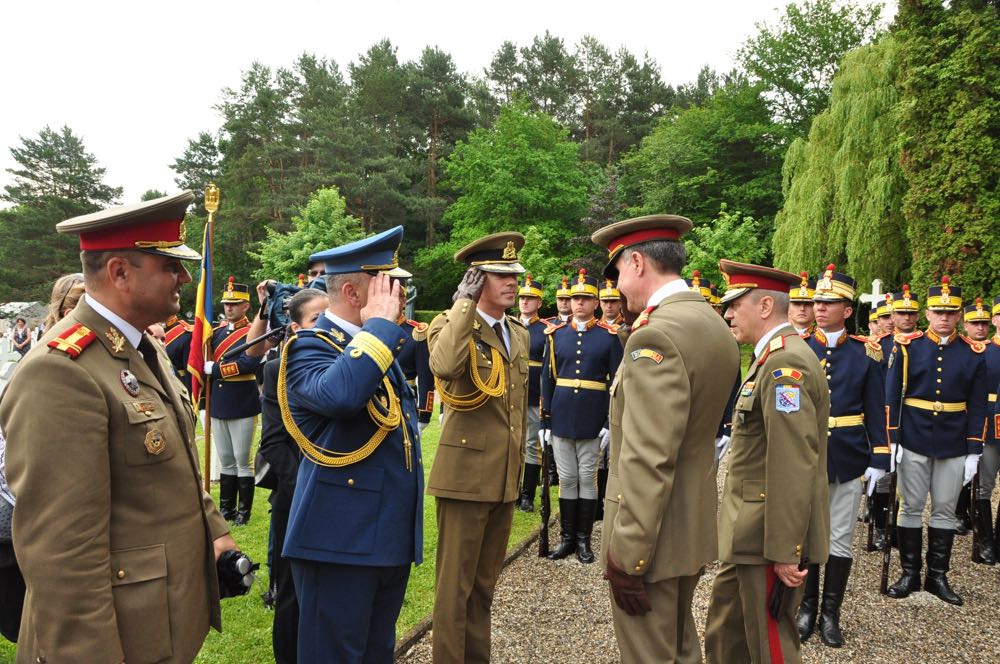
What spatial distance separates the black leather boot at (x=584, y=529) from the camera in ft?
19.8

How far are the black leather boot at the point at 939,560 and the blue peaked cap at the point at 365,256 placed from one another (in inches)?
211

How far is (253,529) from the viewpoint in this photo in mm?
6672

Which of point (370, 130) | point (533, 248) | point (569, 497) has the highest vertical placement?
point (370, 130)

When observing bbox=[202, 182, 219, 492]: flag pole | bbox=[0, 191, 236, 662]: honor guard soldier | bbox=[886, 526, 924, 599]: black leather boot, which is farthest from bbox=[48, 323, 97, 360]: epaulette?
bbox=[886, 526, 924, 599]: black leather boot

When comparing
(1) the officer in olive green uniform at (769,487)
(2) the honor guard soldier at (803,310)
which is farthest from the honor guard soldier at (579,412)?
(1) the officer in olive green uniform at (769,487)

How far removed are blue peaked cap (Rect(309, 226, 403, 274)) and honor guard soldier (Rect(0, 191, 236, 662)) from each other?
2.16ft

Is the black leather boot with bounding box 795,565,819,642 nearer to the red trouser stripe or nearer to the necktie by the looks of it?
the red trouser stripe

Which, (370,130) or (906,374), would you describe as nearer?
(906,374)

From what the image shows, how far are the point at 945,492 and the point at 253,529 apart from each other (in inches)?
264

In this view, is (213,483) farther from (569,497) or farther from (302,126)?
(302,126)

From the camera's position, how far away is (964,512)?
7.33 metres

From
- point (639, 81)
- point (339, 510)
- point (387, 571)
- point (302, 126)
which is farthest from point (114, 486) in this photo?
point (639, 81)

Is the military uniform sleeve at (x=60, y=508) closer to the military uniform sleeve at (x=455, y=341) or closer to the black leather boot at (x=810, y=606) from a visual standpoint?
the military uniform sleeve at (x=455, y=341)

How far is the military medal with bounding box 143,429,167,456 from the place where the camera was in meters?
1.98
